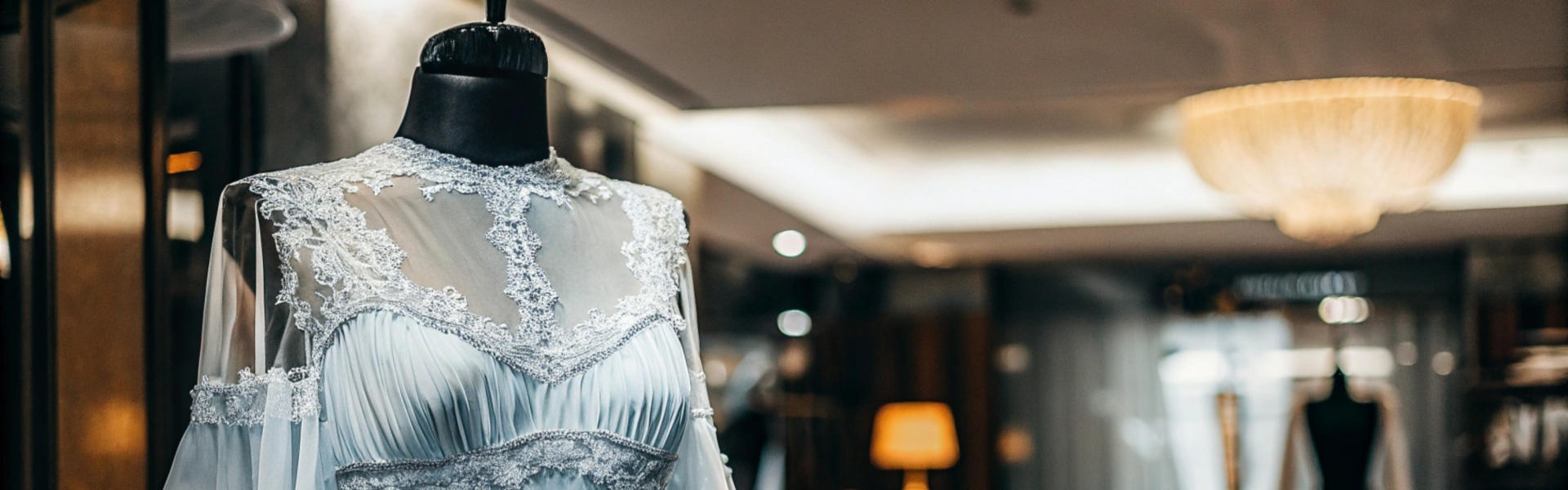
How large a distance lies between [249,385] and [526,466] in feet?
0.96

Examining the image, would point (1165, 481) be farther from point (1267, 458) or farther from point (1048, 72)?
point (1048, 72)

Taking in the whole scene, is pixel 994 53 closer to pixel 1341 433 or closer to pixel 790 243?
pixel 1341 433

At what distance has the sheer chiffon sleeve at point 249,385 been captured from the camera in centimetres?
140

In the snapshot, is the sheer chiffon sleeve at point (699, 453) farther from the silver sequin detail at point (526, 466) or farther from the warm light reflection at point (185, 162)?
the warm light reflection at point (185, 162)

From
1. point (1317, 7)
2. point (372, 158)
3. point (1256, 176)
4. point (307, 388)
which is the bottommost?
point (307, 388)

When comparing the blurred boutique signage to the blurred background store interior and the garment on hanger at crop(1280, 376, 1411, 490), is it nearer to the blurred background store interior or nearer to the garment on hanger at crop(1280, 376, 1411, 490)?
the blurred background store interior

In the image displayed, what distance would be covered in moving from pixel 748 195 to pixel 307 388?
199 inches

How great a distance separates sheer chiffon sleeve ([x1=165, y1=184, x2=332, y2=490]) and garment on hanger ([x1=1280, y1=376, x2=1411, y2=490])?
5.75m

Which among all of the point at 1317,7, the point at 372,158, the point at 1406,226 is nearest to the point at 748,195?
the point at 1317,7

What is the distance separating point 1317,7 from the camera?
319 centimetres

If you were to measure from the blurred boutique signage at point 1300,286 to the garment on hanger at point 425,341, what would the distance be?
9216 mm

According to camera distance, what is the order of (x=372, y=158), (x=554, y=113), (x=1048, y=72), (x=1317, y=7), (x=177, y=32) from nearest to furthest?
(x=372, y=158) < (x=177, y=32) < (x=1317, y=7) < (x=554, y=113) < (x=1048, y=72)

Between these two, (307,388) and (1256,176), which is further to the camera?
(1256,176)

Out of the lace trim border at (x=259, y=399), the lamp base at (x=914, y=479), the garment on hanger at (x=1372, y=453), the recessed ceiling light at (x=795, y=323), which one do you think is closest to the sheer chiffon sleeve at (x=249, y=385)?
the lace trim border at (x=259, y=399)
